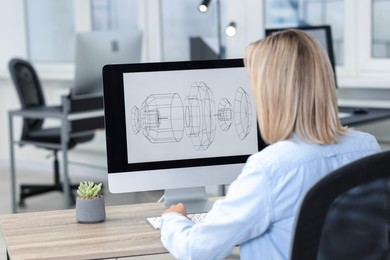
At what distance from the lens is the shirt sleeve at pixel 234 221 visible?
62.9 inches

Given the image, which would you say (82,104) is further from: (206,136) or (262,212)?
(262,212)

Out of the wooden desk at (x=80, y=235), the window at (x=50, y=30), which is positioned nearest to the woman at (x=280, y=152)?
the wooden desk at (x=80, y=235)

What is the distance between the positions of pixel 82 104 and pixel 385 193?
11.6ft

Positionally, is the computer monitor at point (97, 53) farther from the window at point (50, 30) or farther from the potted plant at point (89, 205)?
the potted plant at point (89, 205)

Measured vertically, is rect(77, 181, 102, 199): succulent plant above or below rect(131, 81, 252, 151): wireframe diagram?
below

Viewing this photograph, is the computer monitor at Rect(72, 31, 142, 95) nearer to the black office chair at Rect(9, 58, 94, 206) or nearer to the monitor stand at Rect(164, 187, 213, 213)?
the black office chair at Rect(9, 58, 94, 206)

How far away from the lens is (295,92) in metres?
1.62

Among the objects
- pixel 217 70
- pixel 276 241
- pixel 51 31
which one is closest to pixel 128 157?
pixel 217 70

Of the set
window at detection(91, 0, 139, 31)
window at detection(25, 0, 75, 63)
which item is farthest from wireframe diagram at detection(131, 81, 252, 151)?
window at detection(25, 0, 75, 63)

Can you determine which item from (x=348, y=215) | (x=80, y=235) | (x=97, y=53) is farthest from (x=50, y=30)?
(x=348, y=215)

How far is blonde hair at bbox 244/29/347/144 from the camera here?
1622 millimetres

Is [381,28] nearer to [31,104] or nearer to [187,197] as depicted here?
[31,104]

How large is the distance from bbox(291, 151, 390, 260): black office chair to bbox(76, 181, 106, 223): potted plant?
96cm

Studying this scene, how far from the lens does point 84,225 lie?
223 cm
